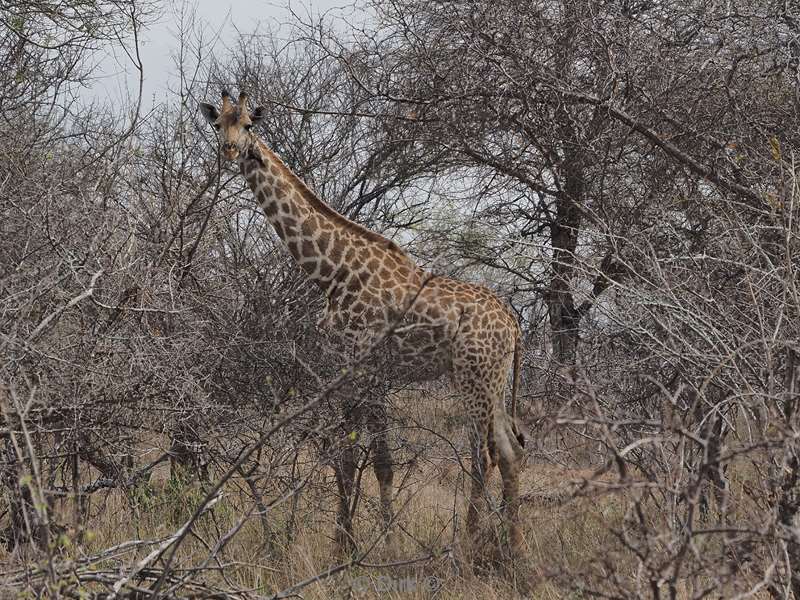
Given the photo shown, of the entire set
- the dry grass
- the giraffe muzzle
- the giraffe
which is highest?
the giraffe muzzle

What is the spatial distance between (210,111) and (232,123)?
19cm

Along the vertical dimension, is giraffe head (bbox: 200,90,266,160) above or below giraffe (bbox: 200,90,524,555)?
above

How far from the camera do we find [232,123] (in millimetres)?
5832

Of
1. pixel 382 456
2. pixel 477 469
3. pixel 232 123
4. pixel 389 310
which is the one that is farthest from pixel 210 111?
pixel 477 469

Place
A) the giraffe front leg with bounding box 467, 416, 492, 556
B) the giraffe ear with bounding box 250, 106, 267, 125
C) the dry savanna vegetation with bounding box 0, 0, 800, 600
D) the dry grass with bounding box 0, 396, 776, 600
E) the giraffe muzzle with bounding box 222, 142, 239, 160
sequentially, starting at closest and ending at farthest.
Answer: the dry savanna vegetation with bounding box 0, 0, 800, 600, the dry grass with bounding box 0, 396, 776, 600, the giraffe front leg with bounding box 467, 416, 492, 556, the giraffe muzzle with bounding box 222, 142, 239, 160, the giraffe ear with bounding box 250, 106, 267, 125

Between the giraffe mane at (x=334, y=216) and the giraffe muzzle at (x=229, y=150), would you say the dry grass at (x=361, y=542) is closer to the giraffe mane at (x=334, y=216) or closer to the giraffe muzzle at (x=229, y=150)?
the giraffe mane at (x=334, y=216)

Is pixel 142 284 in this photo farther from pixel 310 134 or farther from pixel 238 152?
pixel 310 134

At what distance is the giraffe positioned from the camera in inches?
229

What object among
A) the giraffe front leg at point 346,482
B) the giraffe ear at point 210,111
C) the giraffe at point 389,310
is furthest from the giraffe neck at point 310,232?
the giraffe front leg at point 346,482

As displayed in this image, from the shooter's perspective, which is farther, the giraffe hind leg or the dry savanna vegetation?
the giraffe hind leg

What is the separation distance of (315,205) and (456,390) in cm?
138

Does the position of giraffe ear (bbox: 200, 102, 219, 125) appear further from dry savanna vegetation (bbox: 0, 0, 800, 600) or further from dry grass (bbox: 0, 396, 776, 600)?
dry grass (bbox: 0, 396, 776, 600)

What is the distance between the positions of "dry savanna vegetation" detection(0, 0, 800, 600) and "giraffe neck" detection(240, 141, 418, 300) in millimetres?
357

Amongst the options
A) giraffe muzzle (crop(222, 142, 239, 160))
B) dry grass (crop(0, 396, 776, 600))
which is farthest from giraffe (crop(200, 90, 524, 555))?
dry grass (crop(0, 396, 776, 600))
